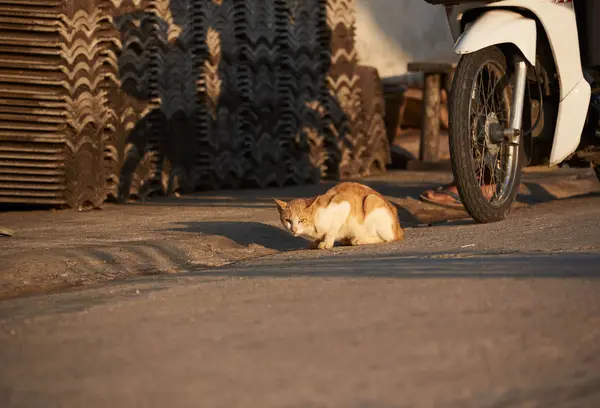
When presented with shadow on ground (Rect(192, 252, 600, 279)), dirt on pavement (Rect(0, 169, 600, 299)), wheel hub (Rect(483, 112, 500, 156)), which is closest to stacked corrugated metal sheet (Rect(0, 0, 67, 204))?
dirt on pavement (Rect(0, 169, 600, 299))

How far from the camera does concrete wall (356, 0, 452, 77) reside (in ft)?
41.9

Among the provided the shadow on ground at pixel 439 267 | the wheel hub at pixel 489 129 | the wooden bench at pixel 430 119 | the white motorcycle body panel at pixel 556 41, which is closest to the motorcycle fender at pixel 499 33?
the white motorcycle body panel at pixel 556 41

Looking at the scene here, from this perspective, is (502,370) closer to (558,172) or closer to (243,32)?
(243,32)

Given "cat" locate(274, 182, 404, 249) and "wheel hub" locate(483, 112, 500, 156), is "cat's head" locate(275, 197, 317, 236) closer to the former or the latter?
"cat" locate(274, 182, 404, 249)

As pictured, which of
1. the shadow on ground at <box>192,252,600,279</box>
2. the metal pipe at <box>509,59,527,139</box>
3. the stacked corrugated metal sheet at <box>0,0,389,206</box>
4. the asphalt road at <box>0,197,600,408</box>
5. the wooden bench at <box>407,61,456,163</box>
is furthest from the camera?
the wooden bench at <box>407,61,456,163</box>

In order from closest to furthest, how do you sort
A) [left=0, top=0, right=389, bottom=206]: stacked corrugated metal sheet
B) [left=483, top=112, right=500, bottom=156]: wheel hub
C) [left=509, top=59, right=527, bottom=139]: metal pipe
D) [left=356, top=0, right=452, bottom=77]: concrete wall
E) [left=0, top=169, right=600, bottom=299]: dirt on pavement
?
[left=0, top=169, right=600, bottom=299]: dirt on pavement
[left=509, top=59, right=527, bottom=139]: metal pipe
[left=483, top=112, right=500, bottom=156]: wheel hub
[left=0, top=0, right=389, bottom=206]: stacked corrugated metal sheet
[left=356, top=0, right=452, bottom=77]: concrete wall

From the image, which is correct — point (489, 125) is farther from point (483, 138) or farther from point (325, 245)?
point (325, 245)

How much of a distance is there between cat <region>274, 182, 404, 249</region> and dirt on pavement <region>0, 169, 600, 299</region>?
27 cm

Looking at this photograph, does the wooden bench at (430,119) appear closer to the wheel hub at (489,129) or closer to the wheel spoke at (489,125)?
the wheel spoke at (489,125)

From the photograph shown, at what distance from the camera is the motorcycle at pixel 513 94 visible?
5.95 meters

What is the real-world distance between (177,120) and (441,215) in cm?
265

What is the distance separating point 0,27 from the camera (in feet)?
26.1

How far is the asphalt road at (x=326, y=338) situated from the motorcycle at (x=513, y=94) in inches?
53.2

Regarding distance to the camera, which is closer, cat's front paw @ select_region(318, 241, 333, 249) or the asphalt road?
the asphalt road
